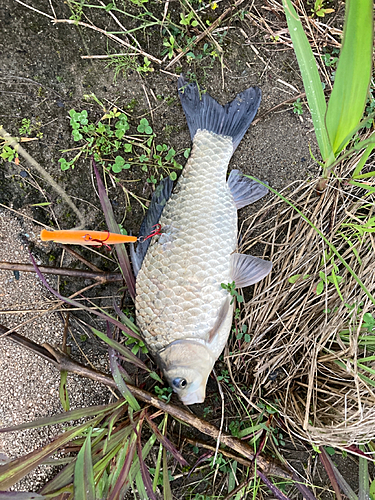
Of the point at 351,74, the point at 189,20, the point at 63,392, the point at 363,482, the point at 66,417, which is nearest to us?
the point at 351,74

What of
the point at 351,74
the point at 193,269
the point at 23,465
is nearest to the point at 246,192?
the point at 193,269

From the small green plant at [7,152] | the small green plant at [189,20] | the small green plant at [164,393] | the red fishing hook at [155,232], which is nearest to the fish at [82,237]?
the red fishing hook at [155,232]

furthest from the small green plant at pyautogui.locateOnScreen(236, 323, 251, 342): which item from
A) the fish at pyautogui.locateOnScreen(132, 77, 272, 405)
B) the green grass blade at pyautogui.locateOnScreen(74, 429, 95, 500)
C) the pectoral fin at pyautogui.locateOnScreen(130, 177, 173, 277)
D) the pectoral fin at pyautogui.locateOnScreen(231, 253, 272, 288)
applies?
the green grass blade at pyautogui.locateOnScreen(74, 429, 95, 500)

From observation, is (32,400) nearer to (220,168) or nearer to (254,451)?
(254,451)

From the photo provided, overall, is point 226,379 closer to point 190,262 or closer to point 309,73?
point 190,262

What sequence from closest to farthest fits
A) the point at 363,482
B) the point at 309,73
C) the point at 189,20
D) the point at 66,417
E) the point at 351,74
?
the point at 351,74 < the point at 309,73 < the point at 66,417 < the point at 363,482 < the point at 189,20

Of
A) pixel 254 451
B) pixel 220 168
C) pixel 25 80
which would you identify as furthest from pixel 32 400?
pixel 25 80

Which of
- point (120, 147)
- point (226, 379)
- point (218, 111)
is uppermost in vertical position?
point (218, 111)
